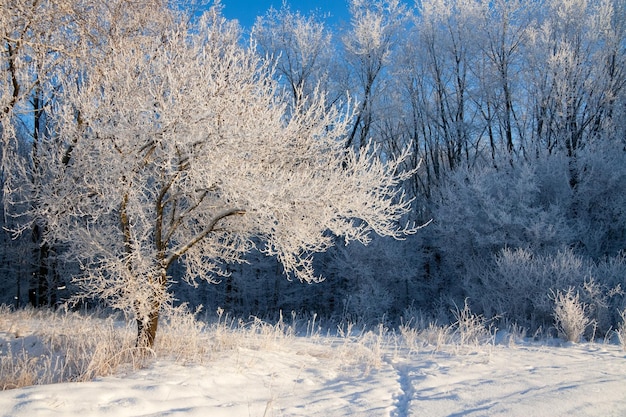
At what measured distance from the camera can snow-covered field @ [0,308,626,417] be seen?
3.49 m

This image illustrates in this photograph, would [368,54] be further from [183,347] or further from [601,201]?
[183,347]

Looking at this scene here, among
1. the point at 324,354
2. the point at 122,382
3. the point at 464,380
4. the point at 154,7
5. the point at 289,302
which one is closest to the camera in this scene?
the point at 122,382

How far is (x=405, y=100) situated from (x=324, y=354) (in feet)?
65.2

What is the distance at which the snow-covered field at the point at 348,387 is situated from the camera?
349 centimetres

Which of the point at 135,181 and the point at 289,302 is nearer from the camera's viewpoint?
the point at 135,181

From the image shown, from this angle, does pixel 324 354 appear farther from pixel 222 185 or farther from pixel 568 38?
pixel 568 38

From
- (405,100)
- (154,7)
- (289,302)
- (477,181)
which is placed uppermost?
(405,100)

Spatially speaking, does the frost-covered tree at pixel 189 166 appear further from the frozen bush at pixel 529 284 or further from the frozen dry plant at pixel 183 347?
the frozen bush at pixel 529 284

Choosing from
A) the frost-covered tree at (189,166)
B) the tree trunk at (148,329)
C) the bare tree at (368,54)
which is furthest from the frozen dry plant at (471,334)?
the bare tree at (368,54)

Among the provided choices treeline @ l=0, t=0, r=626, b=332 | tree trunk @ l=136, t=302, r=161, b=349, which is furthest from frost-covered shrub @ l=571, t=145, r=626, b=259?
tree trunk @ l=136, t=302, r=161, b=349

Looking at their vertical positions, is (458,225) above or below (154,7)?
below

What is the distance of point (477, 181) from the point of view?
17.8m

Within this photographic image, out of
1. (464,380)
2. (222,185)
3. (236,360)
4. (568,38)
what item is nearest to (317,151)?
(222,185)

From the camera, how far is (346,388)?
459cm
